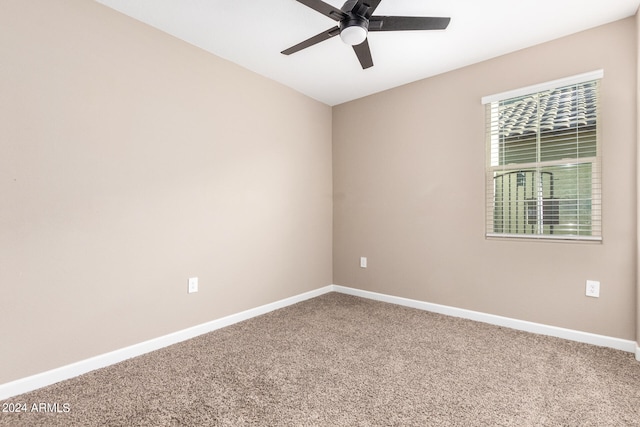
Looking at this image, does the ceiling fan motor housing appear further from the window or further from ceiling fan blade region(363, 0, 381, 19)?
the window

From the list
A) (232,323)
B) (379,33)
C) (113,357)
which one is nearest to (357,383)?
(232,323)

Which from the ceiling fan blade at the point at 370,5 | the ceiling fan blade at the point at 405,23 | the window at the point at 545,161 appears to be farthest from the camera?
the window at the point at 545,161

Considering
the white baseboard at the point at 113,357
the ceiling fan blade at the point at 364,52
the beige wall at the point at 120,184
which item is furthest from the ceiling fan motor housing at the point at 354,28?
the white baseboard at the point at 113,357

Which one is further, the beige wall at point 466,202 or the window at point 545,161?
the window at point 545,161

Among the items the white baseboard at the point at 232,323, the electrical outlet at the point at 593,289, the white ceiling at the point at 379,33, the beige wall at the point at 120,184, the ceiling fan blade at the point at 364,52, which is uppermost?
the white ceiling at the point at 379,33

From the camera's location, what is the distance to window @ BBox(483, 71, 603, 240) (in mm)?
2275

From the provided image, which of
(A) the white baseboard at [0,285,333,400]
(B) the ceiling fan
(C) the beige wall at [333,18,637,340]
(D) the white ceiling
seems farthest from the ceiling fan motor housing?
(A) the white baseboard at [0,285,333,400]

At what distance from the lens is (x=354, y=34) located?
1.76m

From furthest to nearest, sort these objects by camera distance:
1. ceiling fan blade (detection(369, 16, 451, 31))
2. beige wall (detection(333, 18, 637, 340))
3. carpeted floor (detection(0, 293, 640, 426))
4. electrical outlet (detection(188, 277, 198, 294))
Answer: electrical outlet (detection(188, 277, 198, 294)) < beige wall (detection(333, 18, 637, 340)) < ceiling fan blade (detection(369, 16, 451, 31)) < carpeted floor (detection(0, 293, 640, 426))

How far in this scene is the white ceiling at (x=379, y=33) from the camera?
1995 mm

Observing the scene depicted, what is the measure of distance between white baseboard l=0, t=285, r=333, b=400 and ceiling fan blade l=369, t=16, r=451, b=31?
2.43m

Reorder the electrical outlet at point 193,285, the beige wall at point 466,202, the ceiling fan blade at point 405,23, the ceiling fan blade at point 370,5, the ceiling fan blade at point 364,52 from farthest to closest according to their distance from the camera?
1. the electrical outlet at point 193,285
2. the beige wall at point 466,202
3. the ceiling fan blade at point 364,52
4. the ceiling fan blade at point 405,23
5. the ceiling fan blade at point 370,5

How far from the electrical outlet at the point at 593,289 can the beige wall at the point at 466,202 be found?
3 cm

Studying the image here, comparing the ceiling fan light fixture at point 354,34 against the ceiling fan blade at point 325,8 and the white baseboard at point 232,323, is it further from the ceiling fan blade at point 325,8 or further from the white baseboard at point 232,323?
the white baseboard at point 232,323
